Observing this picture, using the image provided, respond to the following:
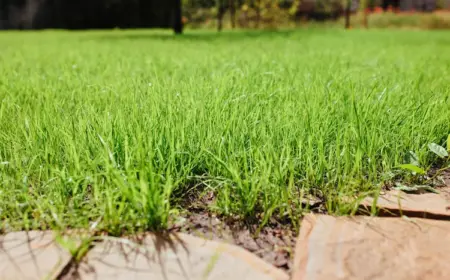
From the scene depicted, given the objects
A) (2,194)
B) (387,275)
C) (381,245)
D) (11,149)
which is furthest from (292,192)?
(11,149)

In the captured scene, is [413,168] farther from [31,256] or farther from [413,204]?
[31,256]

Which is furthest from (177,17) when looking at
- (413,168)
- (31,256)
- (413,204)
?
(31,256)

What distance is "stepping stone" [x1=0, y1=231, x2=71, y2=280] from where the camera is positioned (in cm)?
105

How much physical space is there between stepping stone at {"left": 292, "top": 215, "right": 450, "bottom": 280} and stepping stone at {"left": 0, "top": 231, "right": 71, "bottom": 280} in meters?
0.57

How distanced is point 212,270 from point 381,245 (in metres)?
0.45

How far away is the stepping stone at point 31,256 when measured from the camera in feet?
3.43

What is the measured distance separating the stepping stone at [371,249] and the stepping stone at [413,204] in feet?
0.13

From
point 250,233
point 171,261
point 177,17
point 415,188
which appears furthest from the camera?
point 177,17

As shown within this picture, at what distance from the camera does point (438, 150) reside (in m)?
1.75

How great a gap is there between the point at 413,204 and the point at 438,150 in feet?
1.44

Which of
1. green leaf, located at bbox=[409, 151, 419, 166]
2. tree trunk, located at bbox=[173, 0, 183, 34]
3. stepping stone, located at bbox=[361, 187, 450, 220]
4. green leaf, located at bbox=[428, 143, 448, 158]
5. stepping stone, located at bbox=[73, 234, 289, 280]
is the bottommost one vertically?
stepping stone, located at bbox=[73, 234, 289, 280]

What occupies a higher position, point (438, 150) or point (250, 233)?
point (438, 150)

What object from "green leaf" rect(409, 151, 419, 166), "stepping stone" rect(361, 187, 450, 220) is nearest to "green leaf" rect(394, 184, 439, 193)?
"stepping stone" rect(361, 187, 450, 220)

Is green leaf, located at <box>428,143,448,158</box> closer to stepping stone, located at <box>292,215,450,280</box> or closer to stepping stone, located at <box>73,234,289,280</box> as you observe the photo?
stepping stone, located at <box>292,215,450,280</box>
